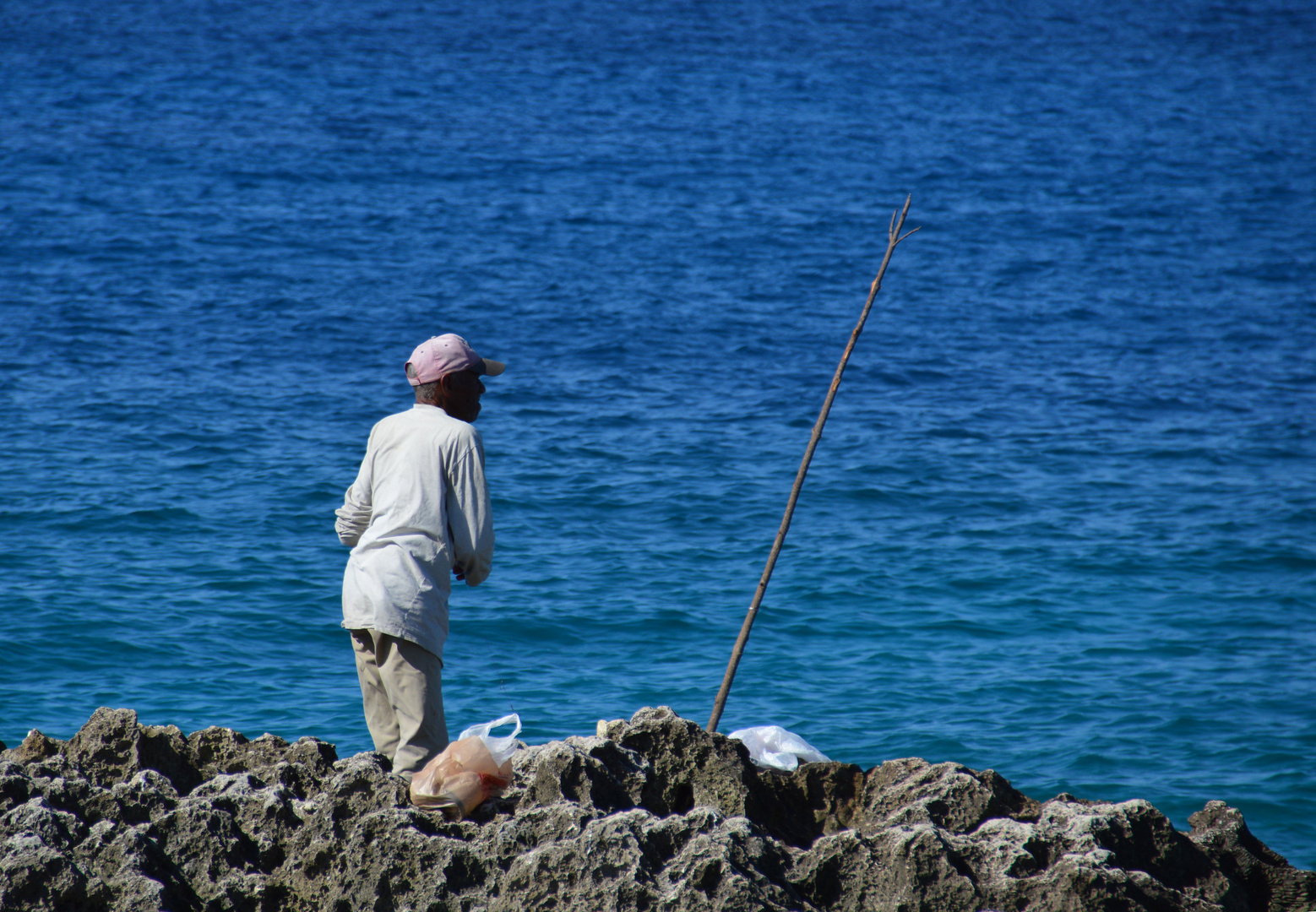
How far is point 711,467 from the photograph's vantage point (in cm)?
1117

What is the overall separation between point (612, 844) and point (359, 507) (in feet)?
4.00

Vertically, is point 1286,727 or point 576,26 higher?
point 576,26

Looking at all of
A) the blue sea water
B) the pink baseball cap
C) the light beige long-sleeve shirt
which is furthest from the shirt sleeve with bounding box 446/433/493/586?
the blue sea water

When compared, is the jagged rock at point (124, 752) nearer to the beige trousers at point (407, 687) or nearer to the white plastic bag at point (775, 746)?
the beige trousers at point (407, 687)

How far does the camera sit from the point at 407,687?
3.33m

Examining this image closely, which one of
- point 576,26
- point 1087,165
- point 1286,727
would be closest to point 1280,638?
point 1286,727

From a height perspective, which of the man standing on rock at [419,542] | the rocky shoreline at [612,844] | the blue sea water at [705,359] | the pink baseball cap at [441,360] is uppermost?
the pink baseball cap at [441,360]

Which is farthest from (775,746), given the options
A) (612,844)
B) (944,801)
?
(612,844)

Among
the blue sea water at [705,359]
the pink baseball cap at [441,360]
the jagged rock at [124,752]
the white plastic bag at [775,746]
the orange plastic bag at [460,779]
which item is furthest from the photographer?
the blue sea water at [705,359]

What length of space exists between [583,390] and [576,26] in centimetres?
1785

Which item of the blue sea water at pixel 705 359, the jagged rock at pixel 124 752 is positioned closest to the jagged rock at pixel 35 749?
the jagged rock at pixel 124 752

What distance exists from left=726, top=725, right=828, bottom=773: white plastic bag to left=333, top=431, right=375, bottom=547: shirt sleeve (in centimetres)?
129

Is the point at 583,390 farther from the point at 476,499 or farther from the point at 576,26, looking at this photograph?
the point at 576,26

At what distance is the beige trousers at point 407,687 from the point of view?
3316 mm
